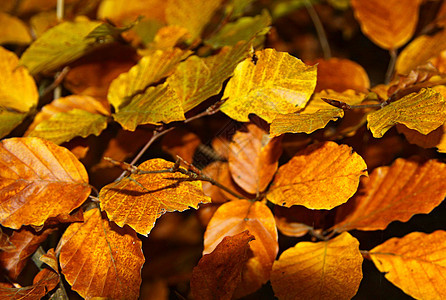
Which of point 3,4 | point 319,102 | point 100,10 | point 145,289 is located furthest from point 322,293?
point 3,4

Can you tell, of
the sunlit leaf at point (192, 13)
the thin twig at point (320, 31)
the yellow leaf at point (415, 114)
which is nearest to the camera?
the yellow leaf at point (415, 114)

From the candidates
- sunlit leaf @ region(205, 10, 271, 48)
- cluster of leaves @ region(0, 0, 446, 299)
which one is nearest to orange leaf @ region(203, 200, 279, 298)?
cluster of leaves @ region(0, 0, 446, 299)

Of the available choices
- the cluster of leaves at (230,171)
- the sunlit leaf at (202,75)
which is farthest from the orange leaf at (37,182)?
the sunlit leaf at (202,75)

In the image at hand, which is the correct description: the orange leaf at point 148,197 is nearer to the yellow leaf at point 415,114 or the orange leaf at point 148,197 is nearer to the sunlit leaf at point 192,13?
the yellow leaf at point 415,114

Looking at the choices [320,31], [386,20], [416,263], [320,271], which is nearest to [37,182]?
[320,271]

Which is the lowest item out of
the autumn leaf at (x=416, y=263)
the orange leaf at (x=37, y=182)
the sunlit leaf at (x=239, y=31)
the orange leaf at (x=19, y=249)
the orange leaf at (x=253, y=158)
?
the autumn leaf at (x=416, y=263)
